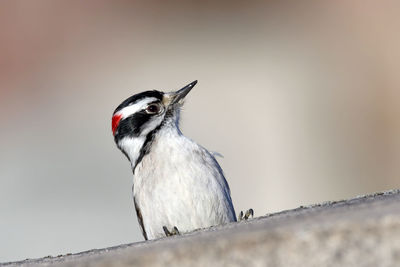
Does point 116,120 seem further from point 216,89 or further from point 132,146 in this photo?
point 216,89

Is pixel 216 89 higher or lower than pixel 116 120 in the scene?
lower

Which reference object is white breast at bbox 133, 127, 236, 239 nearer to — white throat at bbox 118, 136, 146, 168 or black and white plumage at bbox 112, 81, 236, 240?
black and white plumage at bbox 112, 81, 236, 240

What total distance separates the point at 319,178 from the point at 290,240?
11.7m

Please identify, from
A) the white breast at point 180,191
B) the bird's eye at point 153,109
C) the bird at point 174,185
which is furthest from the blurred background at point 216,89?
the white breast at point 180,191

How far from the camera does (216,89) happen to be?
14.3 metres

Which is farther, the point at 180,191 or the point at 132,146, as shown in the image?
the point at 132,146

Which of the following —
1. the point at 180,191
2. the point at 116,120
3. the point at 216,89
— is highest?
→ the point at 116,120

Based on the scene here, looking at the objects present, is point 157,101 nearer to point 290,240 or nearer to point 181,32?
point 290,240

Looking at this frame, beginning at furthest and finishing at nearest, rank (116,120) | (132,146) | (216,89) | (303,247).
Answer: (216,89)
(116,120)
(132,146)
(303,247)

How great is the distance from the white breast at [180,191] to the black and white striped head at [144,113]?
1.97 ft

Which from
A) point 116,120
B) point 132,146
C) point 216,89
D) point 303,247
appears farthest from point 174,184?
point 216,89

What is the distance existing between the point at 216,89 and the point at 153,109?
25.1 feet

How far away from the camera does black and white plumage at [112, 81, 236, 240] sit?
5.61m

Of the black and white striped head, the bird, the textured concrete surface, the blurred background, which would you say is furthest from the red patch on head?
the blurred background
